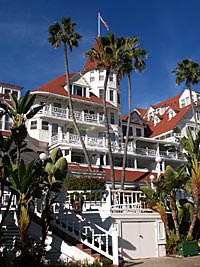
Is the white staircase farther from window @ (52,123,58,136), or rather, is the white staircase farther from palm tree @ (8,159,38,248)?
window @ (52,123,58,136)

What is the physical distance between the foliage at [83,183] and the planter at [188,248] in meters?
7.56

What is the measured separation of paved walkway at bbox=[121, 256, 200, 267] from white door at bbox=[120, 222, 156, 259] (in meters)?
0.60

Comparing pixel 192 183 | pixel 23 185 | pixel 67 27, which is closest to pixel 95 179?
pixel 192 183

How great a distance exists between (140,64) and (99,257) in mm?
24244

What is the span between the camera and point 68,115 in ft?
122

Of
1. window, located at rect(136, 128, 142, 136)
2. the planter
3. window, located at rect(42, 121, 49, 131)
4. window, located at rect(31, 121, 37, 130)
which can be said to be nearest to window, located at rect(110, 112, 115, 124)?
window, located at rect(136, 128, 142, 136)

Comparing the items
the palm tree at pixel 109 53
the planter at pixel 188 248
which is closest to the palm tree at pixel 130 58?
the palm tree at pixel 109 53

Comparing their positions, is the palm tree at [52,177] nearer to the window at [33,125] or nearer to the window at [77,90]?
the window at [33,125]

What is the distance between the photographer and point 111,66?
105ft

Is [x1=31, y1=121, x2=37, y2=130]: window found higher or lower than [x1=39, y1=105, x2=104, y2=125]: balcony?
lower

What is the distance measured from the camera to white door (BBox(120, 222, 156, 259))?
49.8 ft

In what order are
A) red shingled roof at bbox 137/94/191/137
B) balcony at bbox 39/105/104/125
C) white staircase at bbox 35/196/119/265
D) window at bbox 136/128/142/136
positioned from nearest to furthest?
white staircase at bbox 35/196/119/265 → balcony at bbox 39/105/104/125 → window at bbox 136/128/142/136 → red shingled roof at bbox 137/94/191/137

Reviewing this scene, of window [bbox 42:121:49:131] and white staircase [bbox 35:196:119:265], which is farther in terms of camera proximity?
window [bbox 42:121:49:131]

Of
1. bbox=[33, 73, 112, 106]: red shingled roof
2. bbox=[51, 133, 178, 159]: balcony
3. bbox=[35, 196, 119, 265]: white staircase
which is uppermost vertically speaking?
bbox=[33, 73, 112, 106]: red shingled roof
